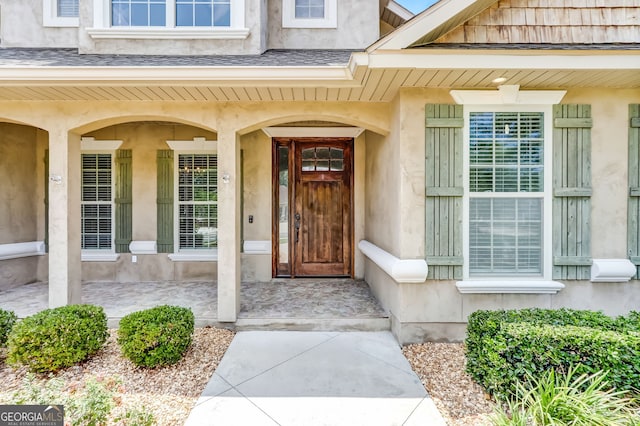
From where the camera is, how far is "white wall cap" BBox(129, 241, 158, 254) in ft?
19.4

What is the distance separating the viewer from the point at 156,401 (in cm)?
268

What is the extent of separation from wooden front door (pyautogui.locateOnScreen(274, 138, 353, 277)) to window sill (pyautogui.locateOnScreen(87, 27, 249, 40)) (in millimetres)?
2079

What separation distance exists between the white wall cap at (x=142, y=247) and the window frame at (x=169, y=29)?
3363mm

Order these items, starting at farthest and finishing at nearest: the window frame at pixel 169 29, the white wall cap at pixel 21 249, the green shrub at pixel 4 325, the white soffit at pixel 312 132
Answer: the white soffit at pixel 312 132, the white wall cap at pixel 21 249, the window frame at pixel 169 29, the green shrub at pixel 4 325

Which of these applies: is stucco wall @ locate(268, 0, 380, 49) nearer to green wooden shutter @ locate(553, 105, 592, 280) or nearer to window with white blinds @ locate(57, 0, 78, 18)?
green wooden shutter @ locate(553, 105, 592, 280)

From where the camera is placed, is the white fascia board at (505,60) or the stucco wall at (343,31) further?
the stucco wall at (343,31)

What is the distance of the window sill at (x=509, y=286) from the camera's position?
12.1ft

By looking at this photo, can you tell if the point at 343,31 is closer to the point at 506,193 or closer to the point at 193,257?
the point at 506,193

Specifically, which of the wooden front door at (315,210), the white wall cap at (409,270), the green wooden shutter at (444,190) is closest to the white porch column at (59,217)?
the wooden front door at (315,210)

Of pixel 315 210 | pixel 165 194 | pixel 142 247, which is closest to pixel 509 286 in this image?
pixel 315 210

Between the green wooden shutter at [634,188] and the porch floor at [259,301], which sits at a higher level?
the green wooden shutter at [634,188]

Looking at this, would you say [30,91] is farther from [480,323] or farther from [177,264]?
[480,323]

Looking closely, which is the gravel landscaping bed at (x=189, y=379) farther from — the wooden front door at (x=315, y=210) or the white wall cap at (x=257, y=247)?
the wooden front door at (x=315, y=210)

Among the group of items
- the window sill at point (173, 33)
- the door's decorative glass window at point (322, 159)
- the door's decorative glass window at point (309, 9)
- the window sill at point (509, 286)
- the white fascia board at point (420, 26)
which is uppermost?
the door's decorative glass window at point (309, 9)
